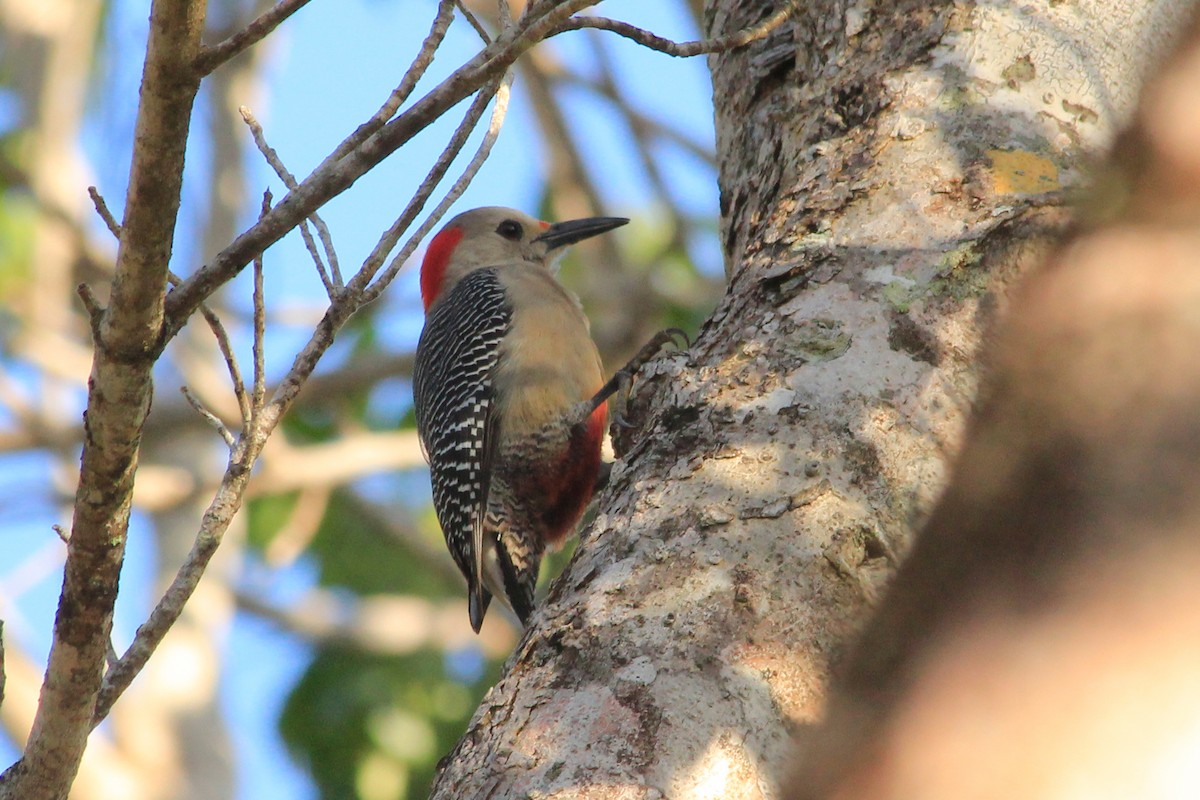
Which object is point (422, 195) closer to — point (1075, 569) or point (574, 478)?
point (1075, 569)

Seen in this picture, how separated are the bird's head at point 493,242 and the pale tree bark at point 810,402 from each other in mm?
3501

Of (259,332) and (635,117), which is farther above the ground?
(259,332)

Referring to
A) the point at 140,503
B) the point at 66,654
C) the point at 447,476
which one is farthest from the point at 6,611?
the point at 66,654

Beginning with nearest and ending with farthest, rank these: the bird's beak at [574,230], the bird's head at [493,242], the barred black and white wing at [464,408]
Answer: the barred black and white wing at [464,408] → the bird's beak at [574,230] → the bird's head at [493,242]

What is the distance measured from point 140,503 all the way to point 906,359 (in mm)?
7232

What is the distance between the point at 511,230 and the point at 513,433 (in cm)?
174

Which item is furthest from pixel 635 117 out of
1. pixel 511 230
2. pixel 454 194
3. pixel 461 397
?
pixel 454 194

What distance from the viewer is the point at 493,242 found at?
725 centimetres

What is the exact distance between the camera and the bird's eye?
725cm

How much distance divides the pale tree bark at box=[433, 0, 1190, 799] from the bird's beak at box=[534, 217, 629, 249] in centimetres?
315

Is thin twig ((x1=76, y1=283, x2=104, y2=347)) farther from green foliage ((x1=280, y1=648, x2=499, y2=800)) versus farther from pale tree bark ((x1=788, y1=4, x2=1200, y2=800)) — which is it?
green foliage ((x1=280, y1=648, x2=499, y2=800))

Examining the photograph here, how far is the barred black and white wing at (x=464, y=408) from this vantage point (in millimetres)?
5648

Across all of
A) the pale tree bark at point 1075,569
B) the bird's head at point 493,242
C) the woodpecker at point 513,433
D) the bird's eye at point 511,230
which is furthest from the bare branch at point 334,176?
the bird's eye at point 511,230

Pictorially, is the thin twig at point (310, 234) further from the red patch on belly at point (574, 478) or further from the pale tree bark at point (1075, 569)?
the red patch on belly at point (574, 478)
